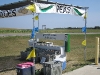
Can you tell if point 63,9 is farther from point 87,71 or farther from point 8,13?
point 87,71

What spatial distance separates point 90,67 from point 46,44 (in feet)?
10.5

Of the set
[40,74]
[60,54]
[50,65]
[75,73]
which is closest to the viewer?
[50,65]

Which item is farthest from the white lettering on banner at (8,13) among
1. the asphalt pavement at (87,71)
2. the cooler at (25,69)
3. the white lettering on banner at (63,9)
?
the asphalt pavement at (87,71)

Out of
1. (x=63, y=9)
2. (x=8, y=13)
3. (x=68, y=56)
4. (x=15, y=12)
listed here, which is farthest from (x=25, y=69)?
(x=68, y=56)

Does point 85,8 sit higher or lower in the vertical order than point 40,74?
higher

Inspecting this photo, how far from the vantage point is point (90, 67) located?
33.5 feet

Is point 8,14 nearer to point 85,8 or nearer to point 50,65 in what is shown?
point 50,65

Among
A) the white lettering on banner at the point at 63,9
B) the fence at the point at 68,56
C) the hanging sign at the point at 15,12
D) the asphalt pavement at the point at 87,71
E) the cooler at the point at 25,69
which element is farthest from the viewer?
the fence at the point at 68,56

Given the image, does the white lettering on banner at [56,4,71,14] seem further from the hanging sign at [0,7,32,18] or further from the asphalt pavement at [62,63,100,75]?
the asphalt pavement at [62,63,100,75]

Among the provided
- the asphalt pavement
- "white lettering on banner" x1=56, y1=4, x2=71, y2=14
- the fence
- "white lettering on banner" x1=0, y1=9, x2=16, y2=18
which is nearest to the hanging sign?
"white lettering on banner" x1=0, y1=9, x2=16, y2=18

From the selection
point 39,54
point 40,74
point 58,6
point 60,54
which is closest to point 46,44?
point 39,54

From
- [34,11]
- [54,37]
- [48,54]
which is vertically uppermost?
[34,11]

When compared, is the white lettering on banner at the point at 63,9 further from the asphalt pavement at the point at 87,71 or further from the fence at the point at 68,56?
the asphalt pavement at the point at 87,71

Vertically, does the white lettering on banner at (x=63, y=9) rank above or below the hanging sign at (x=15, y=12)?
above
